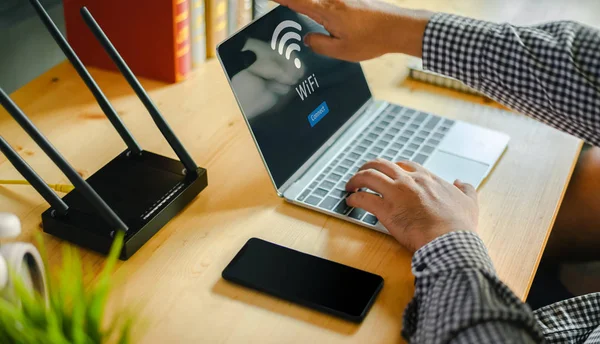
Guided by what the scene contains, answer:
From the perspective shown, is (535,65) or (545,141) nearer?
(535,65)

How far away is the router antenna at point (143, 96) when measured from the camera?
36.7 inches

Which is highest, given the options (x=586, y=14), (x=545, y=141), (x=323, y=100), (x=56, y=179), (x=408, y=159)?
(x=56, y=179)

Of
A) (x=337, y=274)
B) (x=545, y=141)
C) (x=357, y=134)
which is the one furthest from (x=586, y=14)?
(x=337, y=274)

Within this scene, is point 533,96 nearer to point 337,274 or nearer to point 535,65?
point 535,65

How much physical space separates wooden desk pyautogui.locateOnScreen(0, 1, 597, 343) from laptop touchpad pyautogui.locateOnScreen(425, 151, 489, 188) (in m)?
0.03

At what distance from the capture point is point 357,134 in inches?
45.5

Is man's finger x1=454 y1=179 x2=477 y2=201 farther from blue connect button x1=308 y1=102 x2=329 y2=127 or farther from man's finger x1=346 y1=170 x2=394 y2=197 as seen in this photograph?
blue connect button x1=308 y1=102 x2=329 y2=127

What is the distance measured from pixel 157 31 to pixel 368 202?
548 millimetres

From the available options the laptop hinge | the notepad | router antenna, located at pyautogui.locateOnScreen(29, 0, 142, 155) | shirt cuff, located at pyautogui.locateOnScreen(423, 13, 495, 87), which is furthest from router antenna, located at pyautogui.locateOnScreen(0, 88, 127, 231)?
the notepad

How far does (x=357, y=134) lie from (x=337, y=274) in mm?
369

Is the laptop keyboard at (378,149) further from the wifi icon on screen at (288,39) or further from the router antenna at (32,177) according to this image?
the router antenna at (32,177)

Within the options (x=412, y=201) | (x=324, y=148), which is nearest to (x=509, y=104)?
(x=412, y=201)

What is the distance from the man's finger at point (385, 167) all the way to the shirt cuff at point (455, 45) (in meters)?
0.15

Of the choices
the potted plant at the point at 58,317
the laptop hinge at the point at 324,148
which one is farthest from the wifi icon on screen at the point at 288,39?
the potted plant at the point at 58,317
